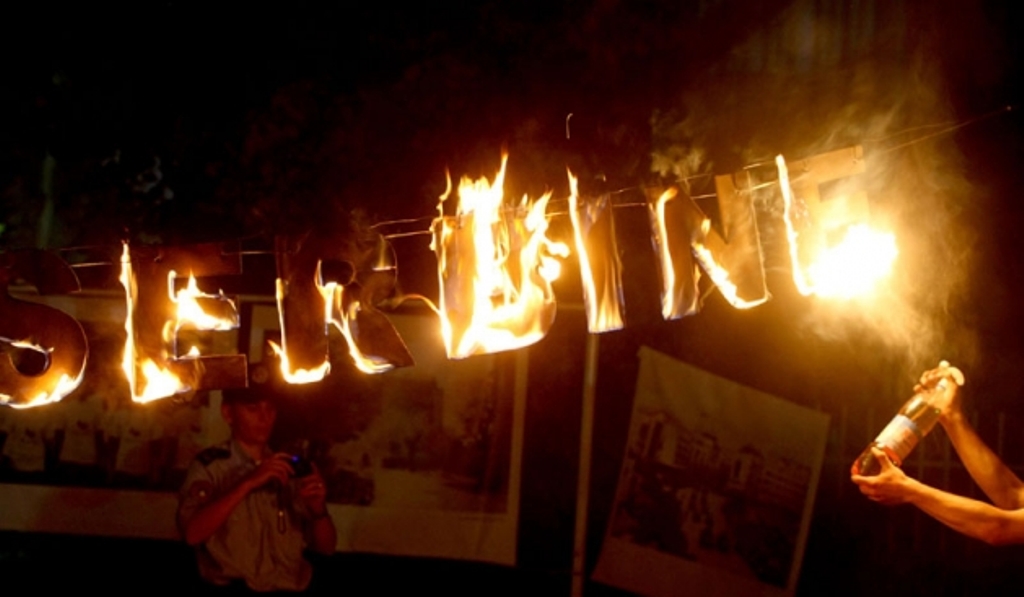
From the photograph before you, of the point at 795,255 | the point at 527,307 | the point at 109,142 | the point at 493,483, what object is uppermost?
the point at 109,142

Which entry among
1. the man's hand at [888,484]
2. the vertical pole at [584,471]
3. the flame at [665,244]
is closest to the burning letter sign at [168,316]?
the flame at [665,244]

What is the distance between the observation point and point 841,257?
177 inches

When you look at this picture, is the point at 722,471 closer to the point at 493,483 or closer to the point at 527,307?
the point at 493,483

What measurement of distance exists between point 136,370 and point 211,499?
1.53 m

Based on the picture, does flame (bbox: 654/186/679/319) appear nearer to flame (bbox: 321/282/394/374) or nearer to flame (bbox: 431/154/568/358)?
flame (bbox: 431/154/568/358)

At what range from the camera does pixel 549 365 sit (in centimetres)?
754

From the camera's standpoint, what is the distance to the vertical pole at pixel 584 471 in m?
6.76

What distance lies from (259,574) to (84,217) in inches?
162

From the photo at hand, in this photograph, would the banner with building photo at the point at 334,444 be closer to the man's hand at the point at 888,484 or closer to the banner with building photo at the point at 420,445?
the banner with building photo at the point at 420,445

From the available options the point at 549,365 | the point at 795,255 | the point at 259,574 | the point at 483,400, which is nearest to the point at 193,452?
the point at 259,574

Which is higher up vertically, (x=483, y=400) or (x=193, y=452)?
(x=483, y=400)

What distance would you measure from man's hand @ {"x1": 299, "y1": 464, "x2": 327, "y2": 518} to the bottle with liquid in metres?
3.22

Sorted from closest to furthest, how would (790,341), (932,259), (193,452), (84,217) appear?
(193,452) < (932,259) < (790,341) < (84,217)

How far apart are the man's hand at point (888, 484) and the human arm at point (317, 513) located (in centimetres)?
325
